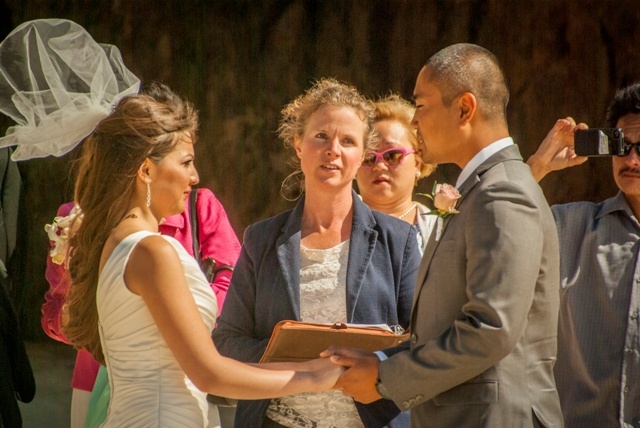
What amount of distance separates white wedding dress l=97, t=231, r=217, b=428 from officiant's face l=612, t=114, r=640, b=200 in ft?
5.75

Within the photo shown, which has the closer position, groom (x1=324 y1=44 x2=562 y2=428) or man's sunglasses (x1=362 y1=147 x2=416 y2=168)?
groom (x1=324 y1=44 x2=562 y2=428)

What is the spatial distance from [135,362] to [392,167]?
198 centimetres

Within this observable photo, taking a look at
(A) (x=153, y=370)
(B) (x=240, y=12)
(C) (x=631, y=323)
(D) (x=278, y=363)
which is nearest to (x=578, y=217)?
(C) (x=631, y=323)

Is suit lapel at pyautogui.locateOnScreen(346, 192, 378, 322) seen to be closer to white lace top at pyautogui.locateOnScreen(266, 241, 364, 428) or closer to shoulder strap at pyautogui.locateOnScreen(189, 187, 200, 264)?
white lace top at pyautogui.locateOnScreen(266, 241, 364, 428)

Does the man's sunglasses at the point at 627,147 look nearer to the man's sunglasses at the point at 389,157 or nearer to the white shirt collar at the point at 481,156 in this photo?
the white shirt collar at the point at 481,156

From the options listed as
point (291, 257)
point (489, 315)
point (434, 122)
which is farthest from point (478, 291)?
point (291, 257)

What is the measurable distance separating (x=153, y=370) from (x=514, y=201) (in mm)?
1161

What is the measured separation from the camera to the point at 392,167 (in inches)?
191

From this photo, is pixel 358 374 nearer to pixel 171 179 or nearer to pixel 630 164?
pixel 171 179

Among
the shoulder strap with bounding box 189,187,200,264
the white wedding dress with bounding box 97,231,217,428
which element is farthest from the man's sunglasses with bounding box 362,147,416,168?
the white wedding dress with bounding box 97,231,217,428

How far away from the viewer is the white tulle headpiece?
11.7 ft

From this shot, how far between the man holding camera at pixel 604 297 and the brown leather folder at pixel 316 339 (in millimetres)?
832

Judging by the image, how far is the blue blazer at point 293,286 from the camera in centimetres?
369

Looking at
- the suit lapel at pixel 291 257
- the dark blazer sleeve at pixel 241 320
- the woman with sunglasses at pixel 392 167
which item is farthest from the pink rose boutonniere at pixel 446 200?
the woman with sunglasses at pixel 392 167
